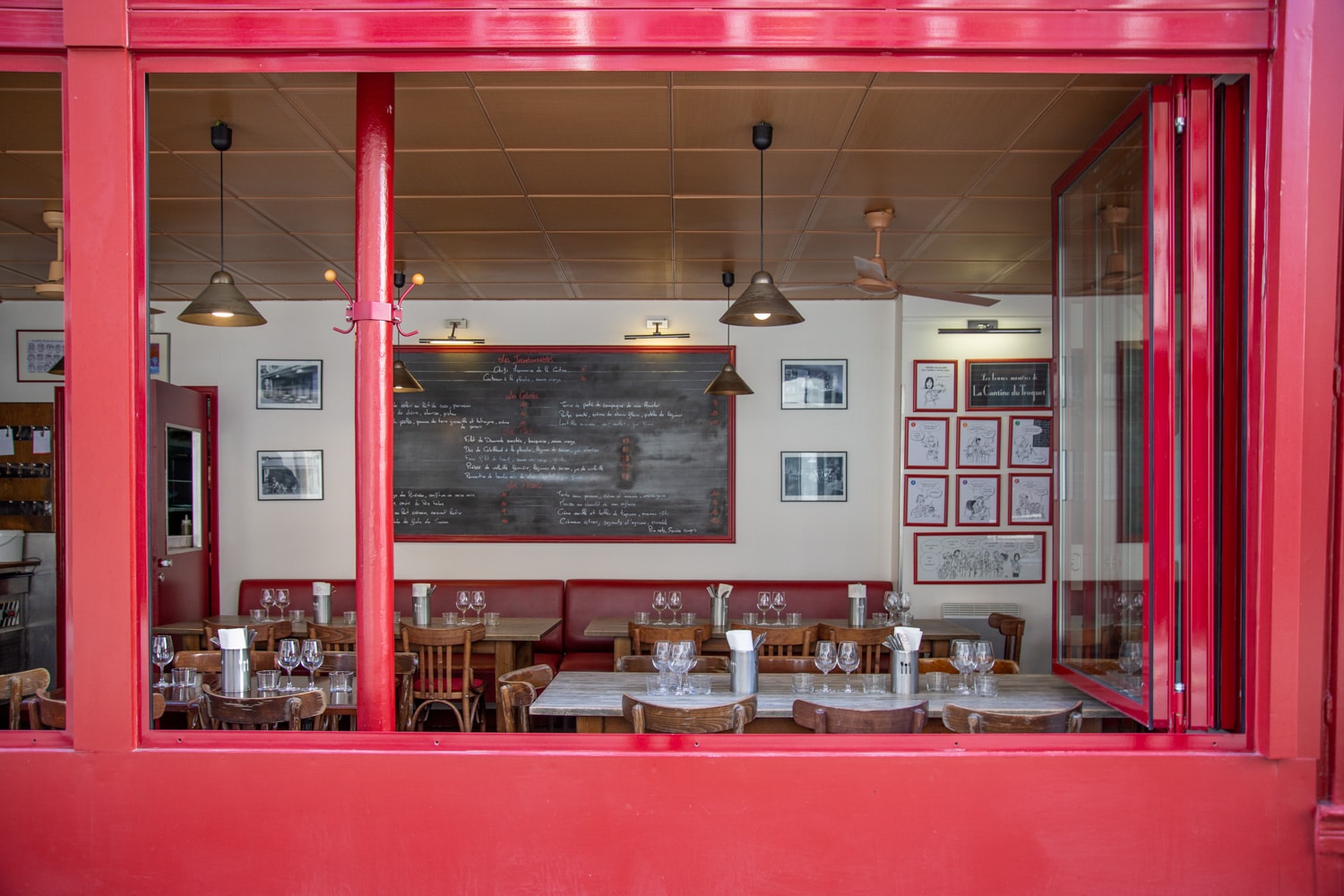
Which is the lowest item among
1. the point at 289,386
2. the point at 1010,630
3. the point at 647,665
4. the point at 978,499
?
the point at 1010,630

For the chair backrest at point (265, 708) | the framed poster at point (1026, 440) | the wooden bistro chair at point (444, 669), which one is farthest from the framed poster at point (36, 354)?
the framed poster at point (1026, 440)

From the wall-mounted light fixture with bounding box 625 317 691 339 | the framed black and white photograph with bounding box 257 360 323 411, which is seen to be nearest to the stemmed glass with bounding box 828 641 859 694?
the wall-mounted light fixture with bounding box 625 317 691 339

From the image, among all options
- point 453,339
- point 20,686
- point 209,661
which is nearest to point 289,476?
point 453,339

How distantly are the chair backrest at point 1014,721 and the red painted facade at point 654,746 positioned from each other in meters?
0.61

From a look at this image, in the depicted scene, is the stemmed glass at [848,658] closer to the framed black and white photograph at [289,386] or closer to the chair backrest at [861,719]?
the chair backrest at [861,719]

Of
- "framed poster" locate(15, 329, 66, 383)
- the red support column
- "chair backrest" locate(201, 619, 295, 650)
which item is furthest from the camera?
"framed poster" locate(15, 329, 66, 383)

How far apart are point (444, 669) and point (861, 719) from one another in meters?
3.03

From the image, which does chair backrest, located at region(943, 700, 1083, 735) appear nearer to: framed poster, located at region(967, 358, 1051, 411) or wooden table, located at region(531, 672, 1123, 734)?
wooden table, located at region(531, 672, 1123, 734)

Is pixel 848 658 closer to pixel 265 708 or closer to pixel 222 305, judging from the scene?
pixel 265 708

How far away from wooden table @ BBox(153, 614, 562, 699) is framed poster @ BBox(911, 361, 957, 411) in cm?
312

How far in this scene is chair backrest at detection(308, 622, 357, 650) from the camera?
4.99 metres

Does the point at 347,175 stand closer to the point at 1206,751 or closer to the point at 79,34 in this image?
the point at 79,34

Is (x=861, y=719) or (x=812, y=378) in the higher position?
(x=812, y=378)

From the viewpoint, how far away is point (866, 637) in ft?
16.8
